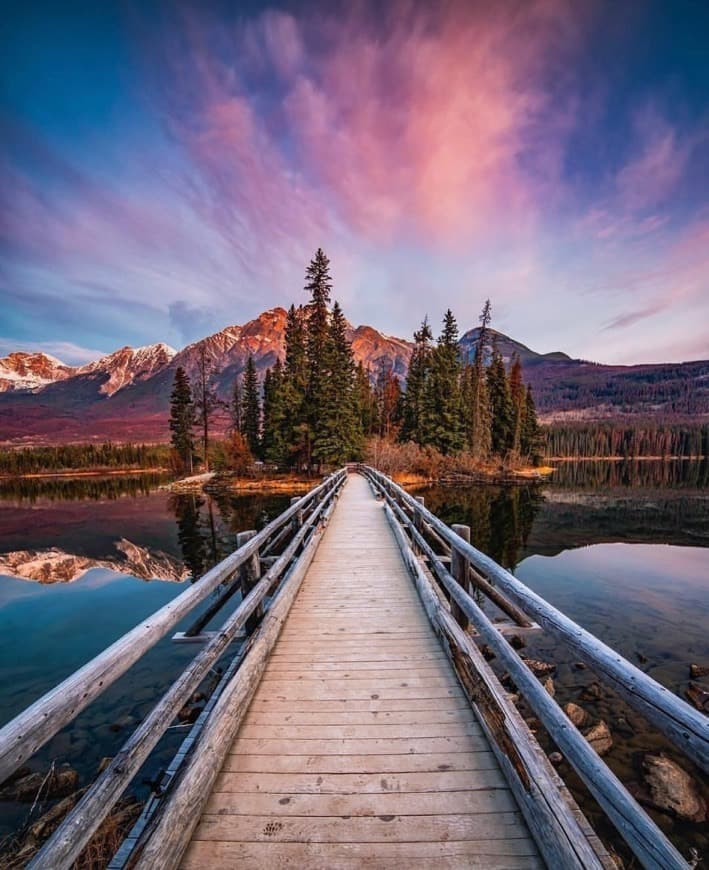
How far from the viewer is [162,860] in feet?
6.62

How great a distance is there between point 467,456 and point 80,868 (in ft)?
126

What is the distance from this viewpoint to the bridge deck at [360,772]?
2.24 meters

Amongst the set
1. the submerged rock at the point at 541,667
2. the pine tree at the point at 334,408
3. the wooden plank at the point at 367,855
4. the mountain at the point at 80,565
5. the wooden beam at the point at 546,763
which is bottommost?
the mountain at the point at 80,565

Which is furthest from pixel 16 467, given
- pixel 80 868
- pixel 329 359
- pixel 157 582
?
pixel 80 868

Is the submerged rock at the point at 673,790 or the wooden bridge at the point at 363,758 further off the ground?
the wooden bridge at the point at 363,758

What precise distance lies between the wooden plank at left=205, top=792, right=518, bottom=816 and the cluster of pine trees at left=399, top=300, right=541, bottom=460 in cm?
3744

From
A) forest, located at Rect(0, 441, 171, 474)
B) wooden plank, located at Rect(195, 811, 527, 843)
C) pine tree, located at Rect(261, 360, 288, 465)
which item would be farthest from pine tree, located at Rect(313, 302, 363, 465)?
forest, located at Rect(0, 441, 171, 474)

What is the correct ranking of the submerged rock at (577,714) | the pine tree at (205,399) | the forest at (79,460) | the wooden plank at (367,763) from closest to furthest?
the wooden plank at (367,763) → the submerged rock at (577,714) → the pine tree at (205,399) → the forest at (79,460)

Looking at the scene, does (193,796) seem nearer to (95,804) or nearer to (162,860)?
(162,860)

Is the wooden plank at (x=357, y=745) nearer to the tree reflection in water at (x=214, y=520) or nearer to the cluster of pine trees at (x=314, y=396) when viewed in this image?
the tree reflection in water at (x=214, y=520)

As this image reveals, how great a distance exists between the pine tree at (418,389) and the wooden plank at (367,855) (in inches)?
1500

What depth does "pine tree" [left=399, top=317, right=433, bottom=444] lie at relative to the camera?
4044cm

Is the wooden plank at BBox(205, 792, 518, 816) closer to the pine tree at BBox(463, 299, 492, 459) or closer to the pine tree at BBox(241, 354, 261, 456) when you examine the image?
the pine tree at BBox(463, 299, 492, 459)

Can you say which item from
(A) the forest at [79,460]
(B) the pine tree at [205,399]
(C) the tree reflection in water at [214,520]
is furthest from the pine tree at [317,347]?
(A) the forest at [79,460]
